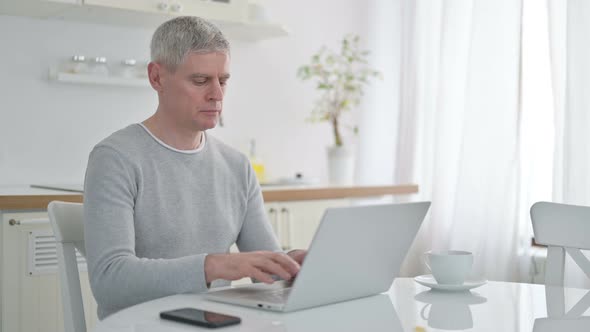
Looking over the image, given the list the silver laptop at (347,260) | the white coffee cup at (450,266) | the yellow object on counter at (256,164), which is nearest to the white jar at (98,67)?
the yellow object on counter at (256,164)

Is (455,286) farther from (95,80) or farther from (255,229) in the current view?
(95,80)

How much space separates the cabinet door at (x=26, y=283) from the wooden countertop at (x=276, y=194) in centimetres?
4

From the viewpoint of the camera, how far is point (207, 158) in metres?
1.87

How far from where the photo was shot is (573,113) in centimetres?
291

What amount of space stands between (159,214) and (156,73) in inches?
13.2

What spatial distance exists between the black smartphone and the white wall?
214cm

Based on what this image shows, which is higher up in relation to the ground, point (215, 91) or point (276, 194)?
point (215, 91)

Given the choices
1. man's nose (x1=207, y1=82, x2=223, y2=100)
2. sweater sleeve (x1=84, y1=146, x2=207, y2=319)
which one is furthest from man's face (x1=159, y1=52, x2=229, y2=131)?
sweater sleeve (x1=84, y1=146, x2=207, y2=319)

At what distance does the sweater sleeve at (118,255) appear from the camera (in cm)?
143

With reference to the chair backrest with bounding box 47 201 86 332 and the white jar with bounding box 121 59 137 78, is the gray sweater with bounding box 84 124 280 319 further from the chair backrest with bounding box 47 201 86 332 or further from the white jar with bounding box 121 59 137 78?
the white jar with bounding box 121 59 137 78

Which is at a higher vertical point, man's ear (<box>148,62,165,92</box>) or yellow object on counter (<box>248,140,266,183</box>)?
man's ear (<box>148,62,165,92</box>)

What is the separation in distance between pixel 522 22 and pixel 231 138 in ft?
4.65

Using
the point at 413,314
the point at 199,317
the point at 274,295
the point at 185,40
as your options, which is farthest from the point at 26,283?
the point at 413,314

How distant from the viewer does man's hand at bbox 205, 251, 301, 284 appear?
1.34 metres
